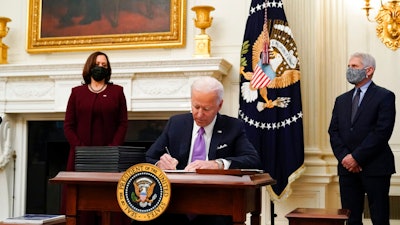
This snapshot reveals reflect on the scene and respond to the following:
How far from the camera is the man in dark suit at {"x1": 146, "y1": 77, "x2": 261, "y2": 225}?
3.05 metres

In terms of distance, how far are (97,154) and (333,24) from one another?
362cm

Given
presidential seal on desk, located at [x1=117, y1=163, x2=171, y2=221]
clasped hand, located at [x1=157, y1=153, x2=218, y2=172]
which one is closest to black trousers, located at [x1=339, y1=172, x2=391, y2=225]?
clasped hand, located at [x1=157, y1=153, x2=218, y2=172]

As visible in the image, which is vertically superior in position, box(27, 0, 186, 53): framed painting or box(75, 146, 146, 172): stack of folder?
box(27, 0, 186, 53): framed painting

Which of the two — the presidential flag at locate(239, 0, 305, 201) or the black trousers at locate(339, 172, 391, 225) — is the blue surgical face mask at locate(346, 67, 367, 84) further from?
the presidential flag at locate(239, 0, 305, 201)

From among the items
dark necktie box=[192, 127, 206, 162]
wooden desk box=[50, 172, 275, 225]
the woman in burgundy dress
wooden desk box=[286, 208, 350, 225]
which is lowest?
wooden desk box=[286, 208, 350, 225]

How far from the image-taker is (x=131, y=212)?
2.58 m

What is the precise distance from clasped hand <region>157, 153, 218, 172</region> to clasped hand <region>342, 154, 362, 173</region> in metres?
1.92

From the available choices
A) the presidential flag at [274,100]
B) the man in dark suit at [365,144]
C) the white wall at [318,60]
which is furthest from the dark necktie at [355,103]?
the white wall at [318,60]

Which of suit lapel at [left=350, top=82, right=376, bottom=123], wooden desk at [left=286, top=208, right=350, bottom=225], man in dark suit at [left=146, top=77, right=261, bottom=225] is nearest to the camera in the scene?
man in dark suit at [left=146, top=77, right=261, bottom=225]

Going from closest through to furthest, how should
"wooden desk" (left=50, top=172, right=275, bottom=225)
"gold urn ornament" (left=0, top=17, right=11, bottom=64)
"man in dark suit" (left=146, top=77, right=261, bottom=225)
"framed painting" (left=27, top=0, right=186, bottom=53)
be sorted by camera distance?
"wooden desk" (left=50, top=172, right=275, bottom=225), "man in dark suit" (left=146, top=77, right=261, bottom=225), "framed painting" (left=27, top=0, right=186, bottom=53), "gold urn ornament" (left=0, top=17, right=11, bottom=64)

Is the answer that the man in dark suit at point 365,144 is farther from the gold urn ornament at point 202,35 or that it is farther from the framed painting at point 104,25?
the framed painting at point 104,25

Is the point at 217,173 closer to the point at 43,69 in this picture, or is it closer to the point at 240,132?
the point at 240,132

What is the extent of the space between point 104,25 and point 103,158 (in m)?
3.80

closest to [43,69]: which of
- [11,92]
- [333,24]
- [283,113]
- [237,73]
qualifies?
[11,92]
